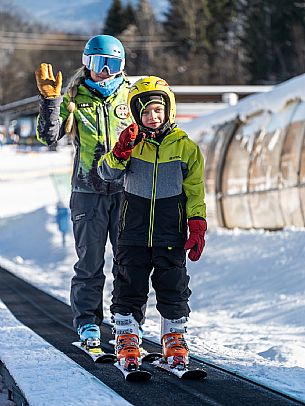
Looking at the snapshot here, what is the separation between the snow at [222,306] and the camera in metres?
5.00

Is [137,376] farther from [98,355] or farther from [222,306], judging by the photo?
[222,306]

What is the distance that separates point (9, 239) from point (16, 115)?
156ft

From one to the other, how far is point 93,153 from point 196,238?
136 cm

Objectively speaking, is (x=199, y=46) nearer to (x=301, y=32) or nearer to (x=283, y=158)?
(x=301, y=32)

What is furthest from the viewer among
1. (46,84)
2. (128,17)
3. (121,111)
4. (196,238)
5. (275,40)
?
(128,17)

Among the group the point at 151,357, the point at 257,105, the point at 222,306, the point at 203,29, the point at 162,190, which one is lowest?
the point at 222,306

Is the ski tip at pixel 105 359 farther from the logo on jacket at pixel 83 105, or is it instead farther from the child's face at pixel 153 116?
the logo on jacket at pixel 83 105

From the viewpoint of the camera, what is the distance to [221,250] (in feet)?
43.2

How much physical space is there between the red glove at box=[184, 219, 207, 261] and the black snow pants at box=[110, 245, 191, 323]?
0.43 ft

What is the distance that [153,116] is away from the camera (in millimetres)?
5234

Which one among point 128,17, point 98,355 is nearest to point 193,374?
point 98,355

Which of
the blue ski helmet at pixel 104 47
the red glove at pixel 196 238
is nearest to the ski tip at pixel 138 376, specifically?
the red glove at pixel 196 238

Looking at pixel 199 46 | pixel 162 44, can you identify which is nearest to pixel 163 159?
pixel 199 46

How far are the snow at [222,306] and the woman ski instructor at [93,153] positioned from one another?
0.47 metres
